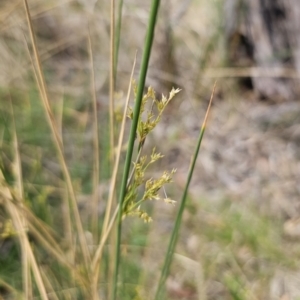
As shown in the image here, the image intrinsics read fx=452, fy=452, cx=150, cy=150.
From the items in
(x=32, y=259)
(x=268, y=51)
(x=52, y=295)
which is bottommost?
(x=52, y=295)

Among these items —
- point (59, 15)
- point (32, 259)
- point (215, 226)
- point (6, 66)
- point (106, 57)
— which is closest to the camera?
point (32, 259)

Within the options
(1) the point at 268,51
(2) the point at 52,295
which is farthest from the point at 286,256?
(1) the point at 268,51

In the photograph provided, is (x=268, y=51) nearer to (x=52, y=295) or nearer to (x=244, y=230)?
(x=244, y=230)

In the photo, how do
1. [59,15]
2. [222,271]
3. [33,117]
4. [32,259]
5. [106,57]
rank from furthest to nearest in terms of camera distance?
[59,15] < [106,57] < [33,117] < [222,271] < [32,259]

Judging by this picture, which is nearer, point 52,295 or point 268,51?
point 52,295

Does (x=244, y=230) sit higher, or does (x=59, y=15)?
(x=59, y=15)

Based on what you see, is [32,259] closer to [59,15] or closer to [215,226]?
[215,226]

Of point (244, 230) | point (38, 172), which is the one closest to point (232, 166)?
point (244, 230)
